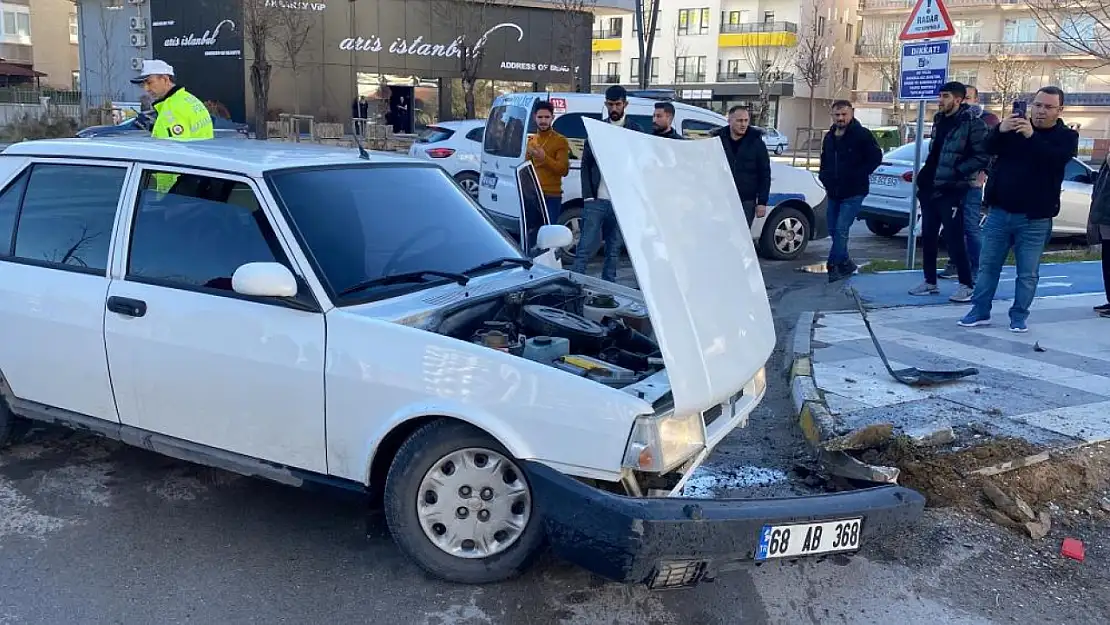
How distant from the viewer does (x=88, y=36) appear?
39.7 meters

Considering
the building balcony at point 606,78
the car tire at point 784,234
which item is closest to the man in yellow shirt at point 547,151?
the car tire at point 784,234

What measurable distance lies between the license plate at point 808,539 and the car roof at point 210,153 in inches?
104

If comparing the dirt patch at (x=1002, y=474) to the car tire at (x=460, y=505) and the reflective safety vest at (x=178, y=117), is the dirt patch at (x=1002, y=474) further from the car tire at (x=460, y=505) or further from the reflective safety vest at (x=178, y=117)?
the reflective safety vest at (x=178, y=117)

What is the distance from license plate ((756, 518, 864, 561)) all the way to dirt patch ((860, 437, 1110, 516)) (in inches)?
50.5

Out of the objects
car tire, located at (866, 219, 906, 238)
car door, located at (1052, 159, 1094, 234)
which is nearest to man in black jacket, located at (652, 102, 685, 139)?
car tire, located at (866, 219, 906, 238)

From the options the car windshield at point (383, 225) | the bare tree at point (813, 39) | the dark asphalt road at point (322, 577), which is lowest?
the dark asphalt road at point (322, 577)

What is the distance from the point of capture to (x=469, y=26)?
115 ft

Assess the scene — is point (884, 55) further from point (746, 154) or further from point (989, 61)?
point (746, 154)

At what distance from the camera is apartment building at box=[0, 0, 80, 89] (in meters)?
56.1

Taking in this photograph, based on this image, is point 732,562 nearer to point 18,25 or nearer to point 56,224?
point 56,224

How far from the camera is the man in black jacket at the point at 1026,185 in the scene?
6.90 metres

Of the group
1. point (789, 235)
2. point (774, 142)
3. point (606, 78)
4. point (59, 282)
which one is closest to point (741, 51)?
point (606, 78)

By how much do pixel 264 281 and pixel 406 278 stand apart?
0.70 metres

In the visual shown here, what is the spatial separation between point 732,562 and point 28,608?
8.64 feet
